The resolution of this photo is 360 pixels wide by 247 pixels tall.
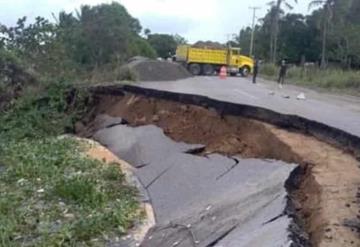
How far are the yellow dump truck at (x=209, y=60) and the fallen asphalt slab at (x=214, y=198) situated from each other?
Result: 33571 mm

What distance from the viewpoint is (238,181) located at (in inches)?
405

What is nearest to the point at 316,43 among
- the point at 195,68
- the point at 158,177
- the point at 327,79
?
the point at 195,68

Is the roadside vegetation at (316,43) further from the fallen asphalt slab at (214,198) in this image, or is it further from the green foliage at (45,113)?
the fallen asphalt slab at (214,198)

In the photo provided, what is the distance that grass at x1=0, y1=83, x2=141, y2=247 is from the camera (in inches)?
376

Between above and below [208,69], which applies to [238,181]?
above

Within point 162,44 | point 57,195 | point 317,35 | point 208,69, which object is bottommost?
point 208,69

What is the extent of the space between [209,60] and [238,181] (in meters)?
39.0

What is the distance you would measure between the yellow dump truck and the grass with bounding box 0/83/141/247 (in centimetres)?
2954

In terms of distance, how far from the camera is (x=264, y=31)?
72.0m

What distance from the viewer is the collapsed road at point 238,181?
24.2 ft

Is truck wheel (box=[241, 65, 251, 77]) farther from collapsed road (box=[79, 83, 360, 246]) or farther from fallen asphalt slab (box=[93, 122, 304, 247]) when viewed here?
fallen asphalt slab (box=[93, 122, 304, 247])

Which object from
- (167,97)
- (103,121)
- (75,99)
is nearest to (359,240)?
(167,97)

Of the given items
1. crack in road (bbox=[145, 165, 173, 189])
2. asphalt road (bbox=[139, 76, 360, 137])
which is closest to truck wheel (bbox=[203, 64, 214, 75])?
asphalt road (bbox=[139, 76, 360, 137])

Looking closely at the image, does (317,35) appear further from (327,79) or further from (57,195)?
(57,195)
